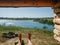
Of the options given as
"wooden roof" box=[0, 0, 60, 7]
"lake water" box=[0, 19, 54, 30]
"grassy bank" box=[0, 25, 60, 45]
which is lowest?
"grassy bank" box=[0, 25, 60, 45]

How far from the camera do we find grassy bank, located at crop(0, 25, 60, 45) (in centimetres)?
466

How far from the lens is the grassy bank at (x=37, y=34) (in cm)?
466

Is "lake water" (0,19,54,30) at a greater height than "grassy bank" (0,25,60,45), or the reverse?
"lake water" (0,19,54,30)

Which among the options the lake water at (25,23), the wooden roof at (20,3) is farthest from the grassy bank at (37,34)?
the wooden roof at (20,3)

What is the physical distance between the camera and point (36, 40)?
4.85 m

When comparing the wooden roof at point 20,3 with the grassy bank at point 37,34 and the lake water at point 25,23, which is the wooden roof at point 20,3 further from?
the lake water at point 25,23

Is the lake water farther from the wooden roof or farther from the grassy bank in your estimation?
the wooden roof

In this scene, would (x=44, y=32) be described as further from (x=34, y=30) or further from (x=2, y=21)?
(x=2, y=21)

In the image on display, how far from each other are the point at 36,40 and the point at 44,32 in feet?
3.20

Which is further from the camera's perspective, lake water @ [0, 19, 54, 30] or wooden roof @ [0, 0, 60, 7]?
lake water @ [0, 19, 54, 30]

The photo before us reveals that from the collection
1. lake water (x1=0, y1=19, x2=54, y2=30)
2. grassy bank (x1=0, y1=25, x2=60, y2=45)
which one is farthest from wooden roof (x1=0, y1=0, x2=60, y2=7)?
lake water (x1=0, y1=19, x2=54, y2=30)

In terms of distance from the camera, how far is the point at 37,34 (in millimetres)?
5500

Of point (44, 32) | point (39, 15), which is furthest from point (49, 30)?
point (39, 15)

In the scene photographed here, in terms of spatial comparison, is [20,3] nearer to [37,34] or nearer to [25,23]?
[25,23]
